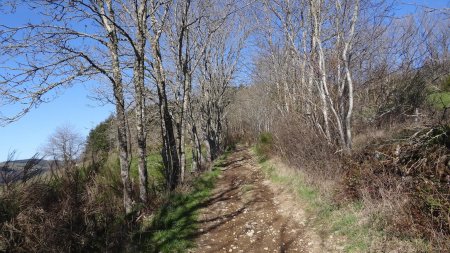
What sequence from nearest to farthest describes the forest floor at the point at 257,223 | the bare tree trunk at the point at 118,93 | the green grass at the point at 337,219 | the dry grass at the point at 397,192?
the dry grass at the point at 397,192
the green grass at the point at 337,219
the forest floor at the point at 257,223
the bare tree trunk at the point at 118,93

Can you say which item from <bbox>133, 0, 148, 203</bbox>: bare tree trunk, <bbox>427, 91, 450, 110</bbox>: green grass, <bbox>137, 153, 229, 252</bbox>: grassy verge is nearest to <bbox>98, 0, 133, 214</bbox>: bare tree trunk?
<bbox>133, 0, 148, 203</bbox>: bare tree trunk

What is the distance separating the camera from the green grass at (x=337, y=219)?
548cm

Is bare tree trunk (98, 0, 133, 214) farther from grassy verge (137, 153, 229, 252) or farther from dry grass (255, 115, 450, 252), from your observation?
dry grass (255, 115, 450, 252)

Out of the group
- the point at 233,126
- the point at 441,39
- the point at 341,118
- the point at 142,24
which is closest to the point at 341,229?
the point at 341,118

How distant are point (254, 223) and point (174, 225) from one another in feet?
5.73

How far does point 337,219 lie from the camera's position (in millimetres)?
6602

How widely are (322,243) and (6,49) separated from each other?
7509 mm

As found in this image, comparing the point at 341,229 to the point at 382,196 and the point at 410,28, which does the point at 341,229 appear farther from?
the point at 410,28

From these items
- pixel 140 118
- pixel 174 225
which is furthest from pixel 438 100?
pixel 174 225

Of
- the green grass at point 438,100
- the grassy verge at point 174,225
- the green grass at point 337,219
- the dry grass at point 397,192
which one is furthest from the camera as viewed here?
the green grass at point 438,100

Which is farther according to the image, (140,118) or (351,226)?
(140,118)

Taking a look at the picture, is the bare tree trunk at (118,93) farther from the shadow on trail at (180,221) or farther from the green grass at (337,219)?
the green grass at (337,219)

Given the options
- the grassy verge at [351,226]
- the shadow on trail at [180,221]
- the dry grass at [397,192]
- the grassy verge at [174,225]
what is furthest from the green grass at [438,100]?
the grassy verge at [174,225]

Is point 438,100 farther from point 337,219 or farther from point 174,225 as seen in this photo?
point 174,225
